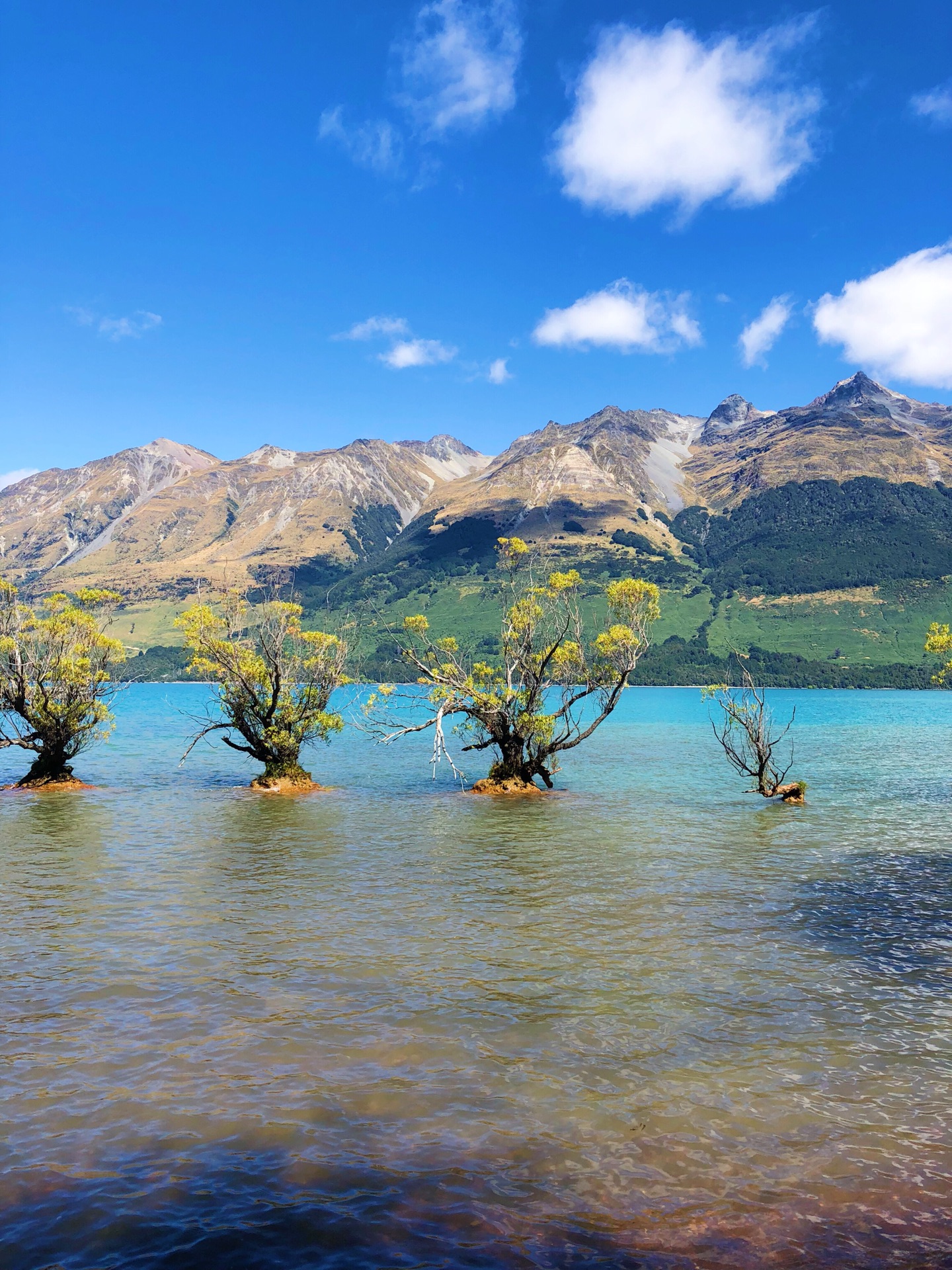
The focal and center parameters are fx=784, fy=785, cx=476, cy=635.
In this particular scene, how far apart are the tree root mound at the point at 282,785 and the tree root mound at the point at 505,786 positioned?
1058 cm

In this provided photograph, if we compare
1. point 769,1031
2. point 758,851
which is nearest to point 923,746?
point 758,851

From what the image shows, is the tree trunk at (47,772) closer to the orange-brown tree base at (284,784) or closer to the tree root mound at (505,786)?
Result: the orange-brown tree base at (284,784)

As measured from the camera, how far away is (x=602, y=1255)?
30.2 ft

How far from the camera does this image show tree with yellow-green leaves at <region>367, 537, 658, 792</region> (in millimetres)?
45594

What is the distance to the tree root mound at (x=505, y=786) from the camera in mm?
48750

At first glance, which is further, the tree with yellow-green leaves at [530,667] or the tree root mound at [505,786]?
the tree root mound at [505,786]

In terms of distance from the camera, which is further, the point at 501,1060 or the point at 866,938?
the point at 866,938

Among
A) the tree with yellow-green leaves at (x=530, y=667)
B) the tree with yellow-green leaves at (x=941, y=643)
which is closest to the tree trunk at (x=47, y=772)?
the tree with yellow-green leaves at (x=530, y=667)

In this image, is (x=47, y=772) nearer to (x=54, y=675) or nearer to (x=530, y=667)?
(x=54, y=675)

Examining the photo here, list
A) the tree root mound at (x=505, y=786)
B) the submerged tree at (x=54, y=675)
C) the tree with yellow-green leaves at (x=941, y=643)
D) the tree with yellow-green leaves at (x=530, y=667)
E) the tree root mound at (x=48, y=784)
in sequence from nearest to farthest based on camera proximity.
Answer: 1. the tree with yellow-green leaves at (x=530, y=667)
2. the tree with yellow-green leaves at (x=941, y=643)
3. the submerged tree at (x=54, y=675)
4. the tree root mound at (x=505, y=786)
5. the tree root mound at (x=48, y=784)

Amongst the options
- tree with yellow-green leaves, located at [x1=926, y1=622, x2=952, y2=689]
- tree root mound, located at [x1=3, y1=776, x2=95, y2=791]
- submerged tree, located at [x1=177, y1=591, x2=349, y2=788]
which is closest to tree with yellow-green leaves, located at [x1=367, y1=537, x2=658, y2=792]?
submerged tree, located at [x1=177, y1=591, x2=349, y2=788]

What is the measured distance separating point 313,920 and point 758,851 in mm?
19324

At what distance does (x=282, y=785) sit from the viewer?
49312 millimetres

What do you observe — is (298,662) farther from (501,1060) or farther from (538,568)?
(501,1060)
